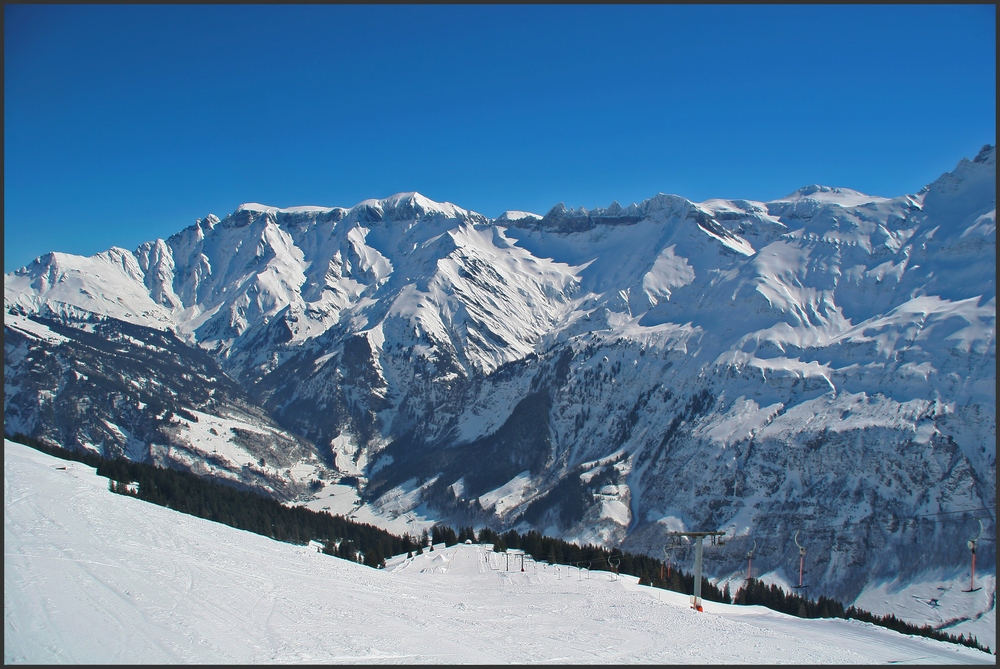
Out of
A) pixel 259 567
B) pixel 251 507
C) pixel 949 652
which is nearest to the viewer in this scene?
pixel 949 652

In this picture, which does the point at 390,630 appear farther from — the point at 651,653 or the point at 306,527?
the point at 306,527

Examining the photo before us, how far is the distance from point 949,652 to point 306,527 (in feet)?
387

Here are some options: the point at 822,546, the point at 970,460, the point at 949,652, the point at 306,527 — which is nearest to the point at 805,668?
the point at 949,652

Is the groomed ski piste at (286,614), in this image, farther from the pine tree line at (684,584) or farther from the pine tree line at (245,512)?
the pine tree line at (245,512)

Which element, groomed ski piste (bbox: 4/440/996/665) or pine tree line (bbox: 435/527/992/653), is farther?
pine tree line (bbox: 435/527/992/653)

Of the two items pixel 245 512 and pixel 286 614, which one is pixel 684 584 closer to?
pixel 245 512

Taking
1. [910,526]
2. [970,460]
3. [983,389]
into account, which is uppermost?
[983,389]

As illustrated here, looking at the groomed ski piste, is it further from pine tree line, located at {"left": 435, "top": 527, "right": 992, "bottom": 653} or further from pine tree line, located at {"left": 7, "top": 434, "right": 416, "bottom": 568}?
pine tree line, located at {"left": 7, "top": 434, "right": 416, "bottom": 568}

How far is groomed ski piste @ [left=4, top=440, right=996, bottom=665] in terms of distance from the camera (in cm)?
4122

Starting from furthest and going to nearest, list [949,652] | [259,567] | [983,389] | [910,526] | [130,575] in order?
Result: [983,389], [910,526], [259,567], [949,652], [130,575]

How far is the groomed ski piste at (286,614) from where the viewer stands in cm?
4122

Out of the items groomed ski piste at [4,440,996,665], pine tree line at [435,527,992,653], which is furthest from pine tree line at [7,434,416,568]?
groomed ski piste at [4,440,996,665]

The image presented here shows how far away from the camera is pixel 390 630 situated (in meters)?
49.0

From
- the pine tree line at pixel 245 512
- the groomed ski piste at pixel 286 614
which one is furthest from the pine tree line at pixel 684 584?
the groomed ski piste at pixel 286 614
